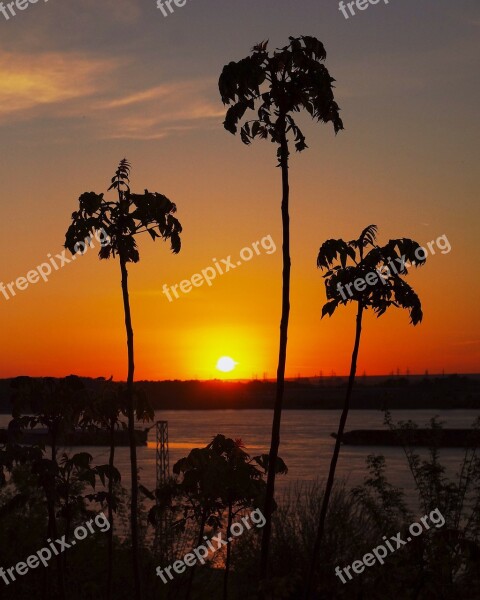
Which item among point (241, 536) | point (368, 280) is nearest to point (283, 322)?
point (368, 280)

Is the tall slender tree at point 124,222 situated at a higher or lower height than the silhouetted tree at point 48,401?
higher

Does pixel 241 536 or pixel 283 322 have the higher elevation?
pixel 283 322

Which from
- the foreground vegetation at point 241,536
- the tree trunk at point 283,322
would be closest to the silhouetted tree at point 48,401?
the foreground vegetation at point 241,536

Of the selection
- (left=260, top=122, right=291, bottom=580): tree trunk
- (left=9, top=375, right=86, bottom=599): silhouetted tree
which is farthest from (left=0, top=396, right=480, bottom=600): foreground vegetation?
(left=260, top=122, right=291, bottom=580): tree trunk

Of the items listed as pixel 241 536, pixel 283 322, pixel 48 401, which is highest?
pixel 283 322

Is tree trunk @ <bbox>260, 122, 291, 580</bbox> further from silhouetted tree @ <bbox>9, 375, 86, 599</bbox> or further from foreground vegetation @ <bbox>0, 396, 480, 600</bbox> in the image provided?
silhouetted tree @ <bbox>9, 375, 86, 599</bbox>

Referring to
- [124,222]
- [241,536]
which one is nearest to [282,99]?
[124,222]

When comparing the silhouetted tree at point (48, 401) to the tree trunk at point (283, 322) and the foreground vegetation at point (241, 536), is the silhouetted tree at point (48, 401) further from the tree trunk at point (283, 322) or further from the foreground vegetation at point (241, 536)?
the tree trunk at point (283, 322)

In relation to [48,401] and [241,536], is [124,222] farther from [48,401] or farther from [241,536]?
[241,536]

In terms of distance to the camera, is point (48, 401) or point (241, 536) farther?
point (241, 536)

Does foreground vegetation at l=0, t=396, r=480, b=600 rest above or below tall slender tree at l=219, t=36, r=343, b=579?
below

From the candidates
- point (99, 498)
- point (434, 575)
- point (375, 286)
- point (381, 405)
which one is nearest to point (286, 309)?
point (375, 286)

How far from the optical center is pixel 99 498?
1381 centimetres

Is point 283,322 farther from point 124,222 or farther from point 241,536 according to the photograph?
point 241,536
